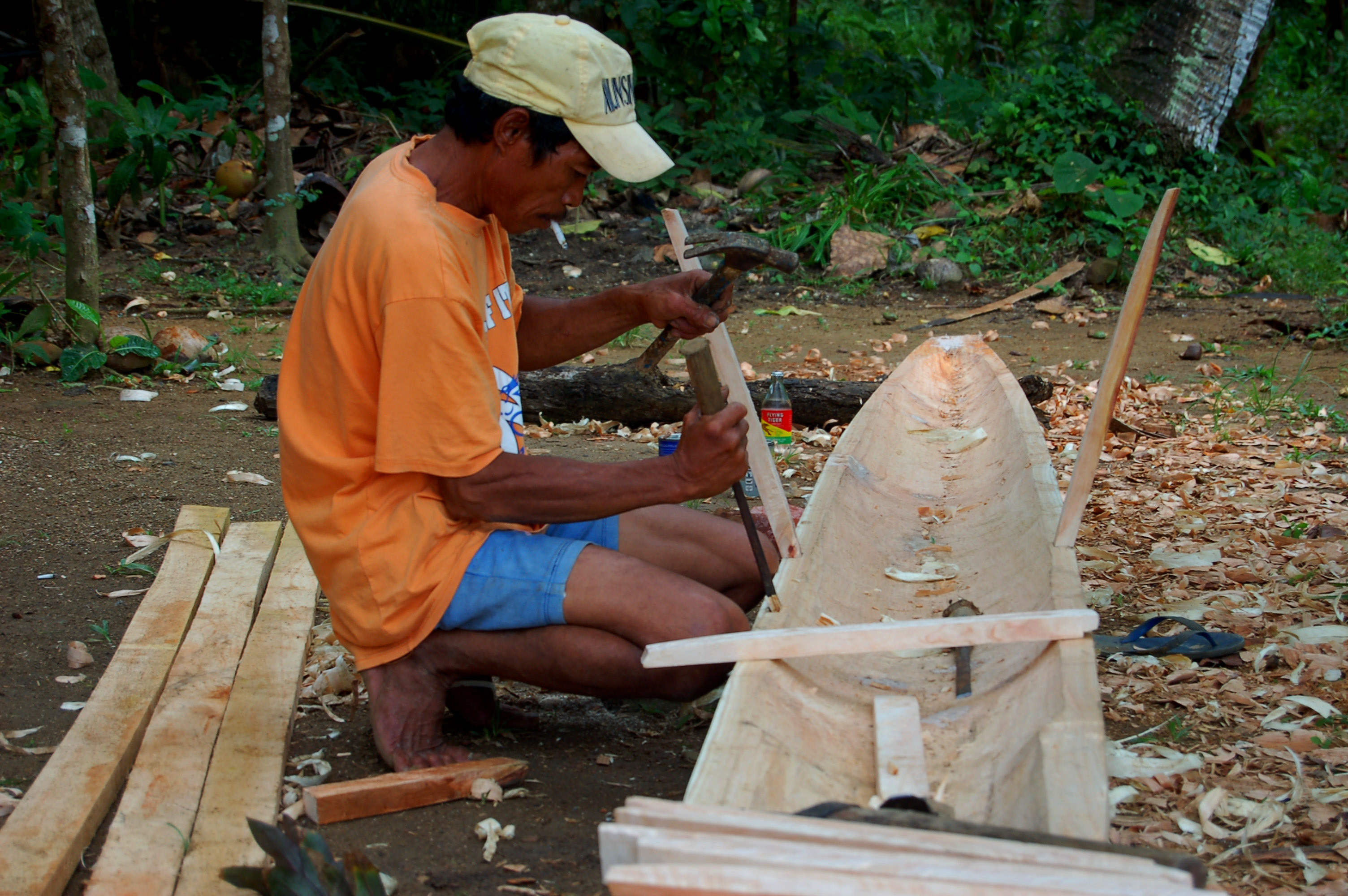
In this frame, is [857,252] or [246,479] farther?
[857,252]

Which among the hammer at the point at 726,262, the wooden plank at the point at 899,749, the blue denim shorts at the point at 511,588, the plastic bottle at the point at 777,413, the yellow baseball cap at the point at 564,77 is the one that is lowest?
the plastic bottle at the point at 777,413

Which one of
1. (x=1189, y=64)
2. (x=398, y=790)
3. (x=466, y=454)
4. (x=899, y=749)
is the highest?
(x=1189, y=64)

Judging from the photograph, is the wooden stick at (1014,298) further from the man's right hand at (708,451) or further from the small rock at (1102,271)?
the man's right hand at (708,451)

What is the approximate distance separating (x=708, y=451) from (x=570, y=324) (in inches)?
31.3

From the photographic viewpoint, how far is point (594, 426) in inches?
196

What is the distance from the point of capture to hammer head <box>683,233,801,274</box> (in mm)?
2254

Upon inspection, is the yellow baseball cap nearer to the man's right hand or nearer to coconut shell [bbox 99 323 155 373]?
the man's right hand

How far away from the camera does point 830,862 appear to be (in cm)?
124

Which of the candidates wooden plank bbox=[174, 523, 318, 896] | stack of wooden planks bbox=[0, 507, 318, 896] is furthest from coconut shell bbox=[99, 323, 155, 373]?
wooden plank bbox=[174, 523, 318, 896]

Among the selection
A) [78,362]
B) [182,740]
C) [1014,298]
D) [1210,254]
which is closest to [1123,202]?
[1210,254]

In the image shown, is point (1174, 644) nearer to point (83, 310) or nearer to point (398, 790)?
point (398, 790)

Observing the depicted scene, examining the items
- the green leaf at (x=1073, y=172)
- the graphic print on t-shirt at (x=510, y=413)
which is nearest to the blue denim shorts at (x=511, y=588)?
the graphic print on t-shirt at (x=510, y=413)

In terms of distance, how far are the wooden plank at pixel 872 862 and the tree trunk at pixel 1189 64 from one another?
8.16m

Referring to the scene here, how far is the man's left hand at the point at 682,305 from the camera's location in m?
2.48
